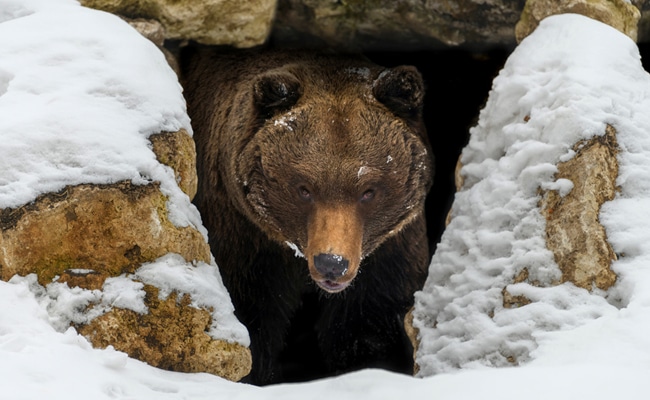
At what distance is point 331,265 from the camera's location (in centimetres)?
453

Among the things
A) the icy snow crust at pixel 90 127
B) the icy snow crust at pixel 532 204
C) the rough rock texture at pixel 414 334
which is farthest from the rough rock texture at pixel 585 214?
the icy snow crust at pixel 90 127

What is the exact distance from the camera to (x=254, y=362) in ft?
20.0

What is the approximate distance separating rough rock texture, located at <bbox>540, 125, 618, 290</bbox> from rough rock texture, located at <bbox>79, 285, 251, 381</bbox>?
1.76 metres

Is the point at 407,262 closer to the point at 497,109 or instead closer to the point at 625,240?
the point at 497,109

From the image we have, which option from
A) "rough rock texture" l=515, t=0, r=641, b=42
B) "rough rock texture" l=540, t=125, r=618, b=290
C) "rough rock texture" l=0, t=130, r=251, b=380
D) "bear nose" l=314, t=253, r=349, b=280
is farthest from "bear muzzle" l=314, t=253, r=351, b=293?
"rough rock texture" l=515, t=0, r=641, b=42

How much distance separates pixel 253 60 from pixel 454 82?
203 centimetres

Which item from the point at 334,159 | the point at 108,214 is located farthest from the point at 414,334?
the point at 108,214

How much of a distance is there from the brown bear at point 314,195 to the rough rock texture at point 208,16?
0.36 m

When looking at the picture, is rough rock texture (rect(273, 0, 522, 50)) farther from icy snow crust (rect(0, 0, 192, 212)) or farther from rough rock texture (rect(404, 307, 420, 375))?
rough rock texture (rect(404, 307, 420, 375))

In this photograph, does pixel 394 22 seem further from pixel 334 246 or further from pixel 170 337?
pixel 170 337

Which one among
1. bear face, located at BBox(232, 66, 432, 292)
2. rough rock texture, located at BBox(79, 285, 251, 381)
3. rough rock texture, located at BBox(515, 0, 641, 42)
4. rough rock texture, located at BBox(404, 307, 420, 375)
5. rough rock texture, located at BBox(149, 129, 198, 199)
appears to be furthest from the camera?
rough rock texture, located at BBox(515, 0, 641, 42)

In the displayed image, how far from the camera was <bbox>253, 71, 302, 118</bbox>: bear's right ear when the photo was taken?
5340mm

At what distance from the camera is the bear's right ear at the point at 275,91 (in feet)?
17.5

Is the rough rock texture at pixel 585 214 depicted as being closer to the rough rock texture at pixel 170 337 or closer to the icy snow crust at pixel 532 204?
the icy snow crust at pixel 532 204
